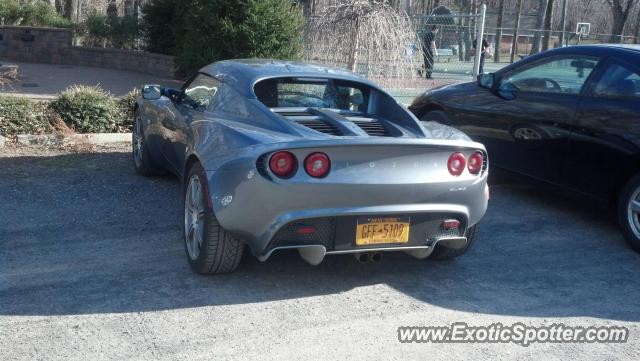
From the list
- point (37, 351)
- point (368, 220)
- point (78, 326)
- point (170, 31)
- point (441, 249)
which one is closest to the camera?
point (37, 351)

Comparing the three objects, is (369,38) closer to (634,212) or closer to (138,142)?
(138,142)

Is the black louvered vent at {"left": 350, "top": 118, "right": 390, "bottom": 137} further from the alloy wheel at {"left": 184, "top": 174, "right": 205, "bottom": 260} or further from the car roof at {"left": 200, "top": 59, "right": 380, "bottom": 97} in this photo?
the alloy wheel at {"left": 184, "top": 174, "right": 205, "bottom": 260}

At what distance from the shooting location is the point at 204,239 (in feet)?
16.1

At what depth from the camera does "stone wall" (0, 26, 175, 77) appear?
1884cm

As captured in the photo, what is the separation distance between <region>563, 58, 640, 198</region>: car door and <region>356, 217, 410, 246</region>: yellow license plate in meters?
2.48

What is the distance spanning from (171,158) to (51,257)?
5.17 ft

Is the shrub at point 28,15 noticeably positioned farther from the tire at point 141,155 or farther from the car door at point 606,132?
the car door at point 606,132

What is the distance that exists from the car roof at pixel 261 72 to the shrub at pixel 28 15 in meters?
17.1

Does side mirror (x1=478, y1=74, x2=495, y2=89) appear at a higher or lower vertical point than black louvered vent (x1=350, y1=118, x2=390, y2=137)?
higher

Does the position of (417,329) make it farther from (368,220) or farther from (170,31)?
(170,31)

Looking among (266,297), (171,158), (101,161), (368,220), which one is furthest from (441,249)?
(101,161)

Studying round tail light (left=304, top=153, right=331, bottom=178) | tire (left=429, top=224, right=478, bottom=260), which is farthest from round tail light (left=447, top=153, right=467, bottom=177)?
round tail light (left=304, top=153, right=331, bottom=178)

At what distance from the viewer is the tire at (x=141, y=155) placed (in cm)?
761

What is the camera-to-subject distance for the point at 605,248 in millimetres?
6289
